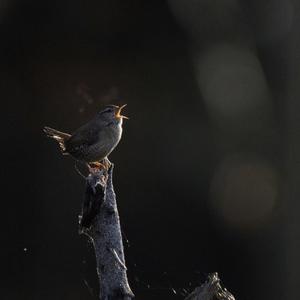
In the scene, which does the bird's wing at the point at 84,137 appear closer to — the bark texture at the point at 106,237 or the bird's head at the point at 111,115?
the bird's head at the point at 111,115

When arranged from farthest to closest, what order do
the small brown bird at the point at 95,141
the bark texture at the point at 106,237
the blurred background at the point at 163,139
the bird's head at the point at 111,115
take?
the blurred background at the point at 163,139 → the bird's head at the point at 111,115 → the small brown bird at the point at 95,141 → the bark texture at the point at 106,237

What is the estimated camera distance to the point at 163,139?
23.8 ft

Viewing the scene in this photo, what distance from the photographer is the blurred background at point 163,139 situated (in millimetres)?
7035

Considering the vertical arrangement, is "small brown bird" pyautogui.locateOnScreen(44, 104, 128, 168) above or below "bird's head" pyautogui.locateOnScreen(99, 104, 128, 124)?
below

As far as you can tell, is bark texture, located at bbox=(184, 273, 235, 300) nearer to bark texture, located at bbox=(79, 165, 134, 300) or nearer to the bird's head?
bark texture, located at bbox=(79, 165, 134, 300)

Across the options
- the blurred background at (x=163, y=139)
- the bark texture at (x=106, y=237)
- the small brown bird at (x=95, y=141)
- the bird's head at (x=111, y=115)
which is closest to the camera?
the bark texture at (x=106, y=237)

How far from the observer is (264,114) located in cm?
784

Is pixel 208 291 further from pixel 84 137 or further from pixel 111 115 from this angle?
pixel 111 115

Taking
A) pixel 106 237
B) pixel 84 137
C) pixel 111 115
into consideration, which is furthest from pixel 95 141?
pixel 106 237

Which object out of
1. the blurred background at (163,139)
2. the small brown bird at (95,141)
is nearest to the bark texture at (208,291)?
the small brown bird at (95,141)

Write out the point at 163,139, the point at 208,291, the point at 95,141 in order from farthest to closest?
1. the point at 163,139
2. the point at 95,141
3. the point at 208,291

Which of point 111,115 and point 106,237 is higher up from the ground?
point 111,115

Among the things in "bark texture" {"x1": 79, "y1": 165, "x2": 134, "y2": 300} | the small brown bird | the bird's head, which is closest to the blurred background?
the bird's head

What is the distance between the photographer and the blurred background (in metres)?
7.04
